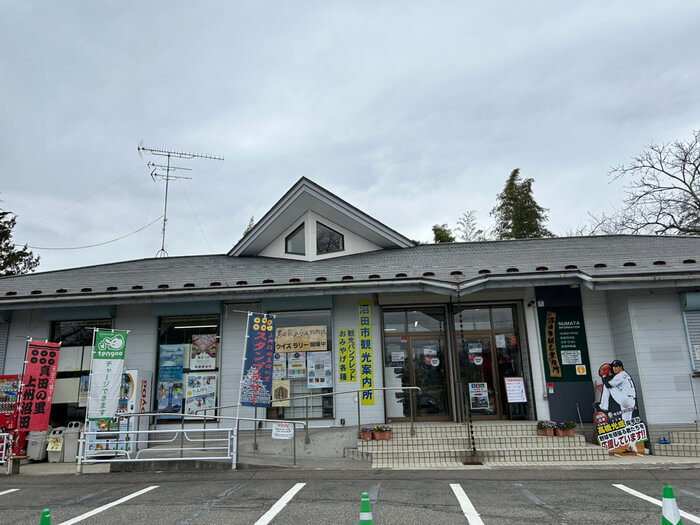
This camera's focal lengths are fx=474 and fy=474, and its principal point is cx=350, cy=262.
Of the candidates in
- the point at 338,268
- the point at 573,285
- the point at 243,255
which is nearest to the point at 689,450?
the point at 573,285

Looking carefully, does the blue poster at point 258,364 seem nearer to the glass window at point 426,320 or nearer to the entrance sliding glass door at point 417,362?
the entrance sliding glass door at point 417,362

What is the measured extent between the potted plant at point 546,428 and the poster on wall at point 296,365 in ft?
15.8

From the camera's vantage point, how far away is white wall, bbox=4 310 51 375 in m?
10.8

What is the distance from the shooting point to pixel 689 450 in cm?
838

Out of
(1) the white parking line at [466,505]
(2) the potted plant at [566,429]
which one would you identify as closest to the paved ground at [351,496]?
(1) the white parking line at [466,505]

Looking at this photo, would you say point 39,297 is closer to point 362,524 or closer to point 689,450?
A: point 362,524

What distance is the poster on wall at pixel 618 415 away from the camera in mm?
8688

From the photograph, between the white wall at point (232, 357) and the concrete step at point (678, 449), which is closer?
the concrete step at point (678, 449)

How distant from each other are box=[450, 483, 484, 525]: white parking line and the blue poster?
147 inches

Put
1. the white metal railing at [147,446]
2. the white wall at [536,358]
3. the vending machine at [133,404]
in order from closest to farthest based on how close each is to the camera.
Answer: the white metal railing at [147,446], the vending machine at [133,404], the white wall at [536,358]

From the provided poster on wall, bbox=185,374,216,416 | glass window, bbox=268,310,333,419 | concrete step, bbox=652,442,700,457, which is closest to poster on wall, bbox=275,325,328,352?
glass window, bbox=268,310,333,419

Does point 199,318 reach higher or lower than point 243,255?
lower

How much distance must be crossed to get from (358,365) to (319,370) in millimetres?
853

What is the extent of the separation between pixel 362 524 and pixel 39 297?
990 cm
